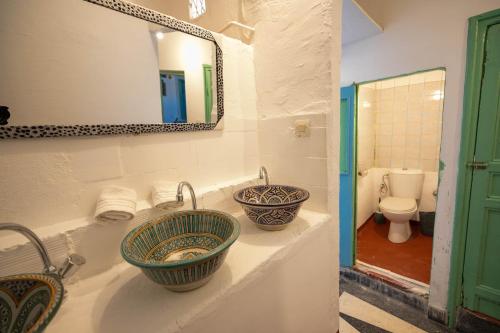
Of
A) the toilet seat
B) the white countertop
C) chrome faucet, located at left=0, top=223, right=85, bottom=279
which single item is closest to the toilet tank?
the toilet seat

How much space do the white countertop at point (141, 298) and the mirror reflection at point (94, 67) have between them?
504 mm

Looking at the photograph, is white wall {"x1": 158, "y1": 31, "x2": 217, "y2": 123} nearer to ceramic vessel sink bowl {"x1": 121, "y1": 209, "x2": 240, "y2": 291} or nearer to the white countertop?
ceramic vessel sink bowl {"x1": 121, "y1": 209, "x2": 240, "y2": 291}

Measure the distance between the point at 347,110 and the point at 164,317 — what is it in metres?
1.96

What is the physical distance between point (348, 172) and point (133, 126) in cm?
175

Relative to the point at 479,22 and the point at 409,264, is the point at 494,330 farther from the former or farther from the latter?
the point at 479,22

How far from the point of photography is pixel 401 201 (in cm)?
250

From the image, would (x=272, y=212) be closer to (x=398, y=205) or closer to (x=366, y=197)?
Result: (x=398, y=205)

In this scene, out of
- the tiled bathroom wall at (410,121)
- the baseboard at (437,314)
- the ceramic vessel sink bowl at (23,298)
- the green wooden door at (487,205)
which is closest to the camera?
the ceramic vessel sink bowl at (23,298)

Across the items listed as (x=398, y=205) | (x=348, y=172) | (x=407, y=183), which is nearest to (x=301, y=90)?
(x=348, y=172)

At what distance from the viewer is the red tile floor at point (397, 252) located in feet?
6.33

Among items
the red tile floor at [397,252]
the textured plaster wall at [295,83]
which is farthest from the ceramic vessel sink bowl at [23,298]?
the red tile floor at [397,252]

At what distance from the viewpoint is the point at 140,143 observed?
818 mm

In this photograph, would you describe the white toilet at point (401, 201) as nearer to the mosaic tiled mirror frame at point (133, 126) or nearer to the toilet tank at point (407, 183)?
the toilet tank at point (407, 183)

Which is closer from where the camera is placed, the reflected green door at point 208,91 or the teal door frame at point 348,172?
the reflected green door at point 208,91
